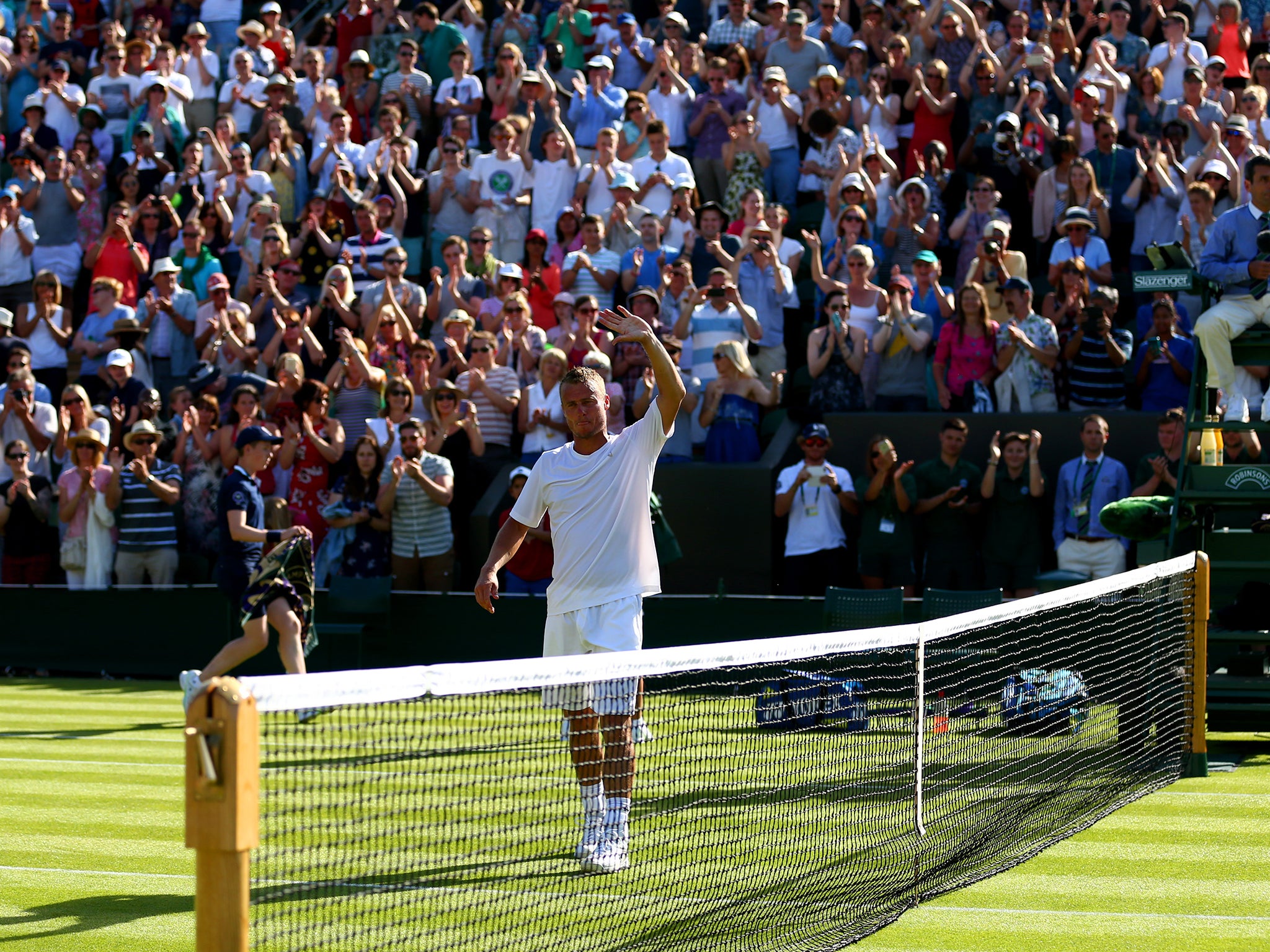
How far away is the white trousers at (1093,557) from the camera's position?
1412 centimetres

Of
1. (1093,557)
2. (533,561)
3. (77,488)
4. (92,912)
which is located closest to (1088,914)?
(92,912)

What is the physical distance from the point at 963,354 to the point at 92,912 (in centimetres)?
1040

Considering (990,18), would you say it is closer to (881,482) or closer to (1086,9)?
(1086,9)

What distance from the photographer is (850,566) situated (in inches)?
604

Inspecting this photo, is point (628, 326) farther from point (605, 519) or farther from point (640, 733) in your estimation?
point (640, 733)

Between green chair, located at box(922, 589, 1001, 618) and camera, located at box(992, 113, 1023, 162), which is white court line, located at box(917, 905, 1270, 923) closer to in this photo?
green chair, located at box(922, 589, 1001, 618)

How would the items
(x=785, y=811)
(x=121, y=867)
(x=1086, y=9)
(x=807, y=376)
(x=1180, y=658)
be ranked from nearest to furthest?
(x=121, y=867) < (x=785, y=811) < (x=1180, y=658) < (x=807, y=376) < (x=1086, y=9)

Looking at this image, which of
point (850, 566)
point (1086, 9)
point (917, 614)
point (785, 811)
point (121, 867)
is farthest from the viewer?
point (1086, 9)

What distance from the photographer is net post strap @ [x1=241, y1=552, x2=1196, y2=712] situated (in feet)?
14.3

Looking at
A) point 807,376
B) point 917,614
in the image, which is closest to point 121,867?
point 917,614

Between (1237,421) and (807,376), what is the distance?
566 centimetres

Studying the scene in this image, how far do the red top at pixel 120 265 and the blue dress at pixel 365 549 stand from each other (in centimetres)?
497

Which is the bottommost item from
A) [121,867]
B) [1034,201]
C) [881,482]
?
[121,867]

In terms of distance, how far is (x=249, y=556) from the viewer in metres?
12.3
